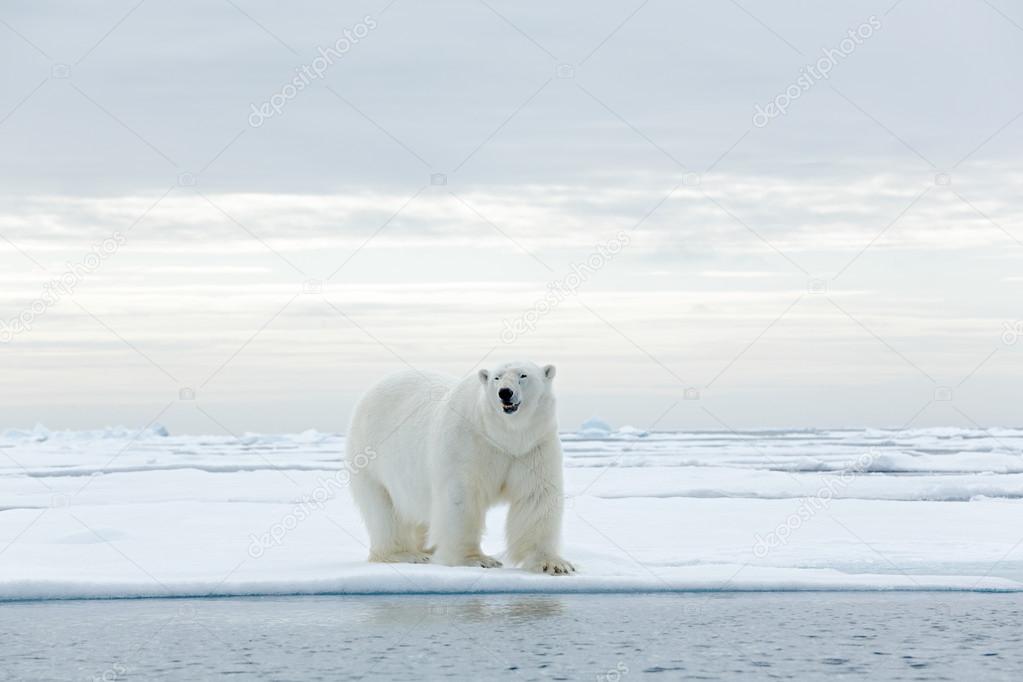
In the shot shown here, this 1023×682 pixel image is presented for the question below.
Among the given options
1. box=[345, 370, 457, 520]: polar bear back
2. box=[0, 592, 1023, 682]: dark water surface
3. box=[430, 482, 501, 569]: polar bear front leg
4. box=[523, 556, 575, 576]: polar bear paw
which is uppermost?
box=[345, 370, 457, 520]: polar bear back

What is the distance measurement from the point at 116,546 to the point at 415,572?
2605 mm

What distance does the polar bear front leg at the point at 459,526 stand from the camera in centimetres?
719

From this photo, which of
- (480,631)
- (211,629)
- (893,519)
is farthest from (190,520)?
(893,519)

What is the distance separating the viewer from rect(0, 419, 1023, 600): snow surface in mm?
6789

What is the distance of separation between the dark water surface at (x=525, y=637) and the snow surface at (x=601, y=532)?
0.26 m

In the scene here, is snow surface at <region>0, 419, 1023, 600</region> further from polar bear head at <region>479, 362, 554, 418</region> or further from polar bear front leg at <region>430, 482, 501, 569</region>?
polar bear head at <region>479, 362, 554, 418</region>

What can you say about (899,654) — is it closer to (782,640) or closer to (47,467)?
(782,640)

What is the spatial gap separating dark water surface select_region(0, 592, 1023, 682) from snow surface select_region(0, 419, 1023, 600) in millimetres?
265

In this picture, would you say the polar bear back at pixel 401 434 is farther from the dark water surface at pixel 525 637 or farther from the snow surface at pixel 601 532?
the dark water surface at pixel 525 637

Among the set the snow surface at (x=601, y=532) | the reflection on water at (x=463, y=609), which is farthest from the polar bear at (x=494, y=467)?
the reflection on water at (x=463, y=609)

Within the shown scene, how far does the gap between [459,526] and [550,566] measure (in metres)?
0.59

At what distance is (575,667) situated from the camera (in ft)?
14.8

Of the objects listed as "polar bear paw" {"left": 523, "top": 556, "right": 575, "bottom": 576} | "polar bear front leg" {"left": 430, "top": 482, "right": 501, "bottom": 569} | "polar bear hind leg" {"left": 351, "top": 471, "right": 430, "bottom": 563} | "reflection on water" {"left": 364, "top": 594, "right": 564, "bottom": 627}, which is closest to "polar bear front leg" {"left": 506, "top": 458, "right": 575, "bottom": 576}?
"polar bear paw" {"left": 523, "top": 556, "right": 575, "bottom": 576}

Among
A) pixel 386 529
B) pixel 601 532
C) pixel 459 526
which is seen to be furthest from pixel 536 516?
pixel 601 532
